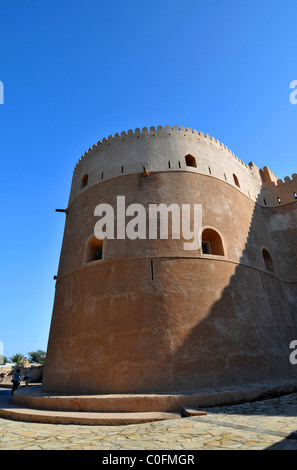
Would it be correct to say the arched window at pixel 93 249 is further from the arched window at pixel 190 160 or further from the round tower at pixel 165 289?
the arched window at pixel 190 160

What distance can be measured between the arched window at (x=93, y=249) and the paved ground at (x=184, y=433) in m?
4.83

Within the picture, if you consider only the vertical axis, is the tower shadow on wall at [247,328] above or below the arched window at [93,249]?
below

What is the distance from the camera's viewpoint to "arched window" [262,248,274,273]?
428 inches

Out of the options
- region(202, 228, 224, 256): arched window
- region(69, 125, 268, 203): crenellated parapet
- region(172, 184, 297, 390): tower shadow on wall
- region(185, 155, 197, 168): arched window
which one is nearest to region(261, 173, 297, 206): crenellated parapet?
region(69, 125, 268, 203): crenellated parapet

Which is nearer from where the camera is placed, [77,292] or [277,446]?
[277,446]

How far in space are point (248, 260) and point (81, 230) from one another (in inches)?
230

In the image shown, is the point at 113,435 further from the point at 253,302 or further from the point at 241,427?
the point at 253,302

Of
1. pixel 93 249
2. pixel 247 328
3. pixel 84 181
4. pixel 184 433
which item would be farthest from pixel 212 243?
pixel 184 433

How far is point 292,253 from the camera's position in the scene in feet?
39.1

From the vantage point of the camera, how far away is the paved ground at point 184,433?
357 cm

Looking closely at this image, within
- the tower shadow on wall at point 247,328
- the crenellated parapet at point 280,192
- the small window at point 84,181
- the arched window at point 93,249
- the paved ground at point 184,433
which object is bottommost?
the paved ground at point 184,433

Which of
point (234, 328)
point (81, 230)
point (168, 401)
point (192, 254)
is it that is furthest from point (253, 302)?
point (81, 230)

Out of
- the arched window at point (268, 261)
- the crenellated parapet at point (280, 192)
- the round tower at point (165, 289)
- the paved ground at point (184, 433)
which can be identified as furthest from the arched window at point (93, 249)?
the crenellated parapet at point (280, 192)

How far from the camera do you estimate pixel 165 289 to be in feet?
24.7
